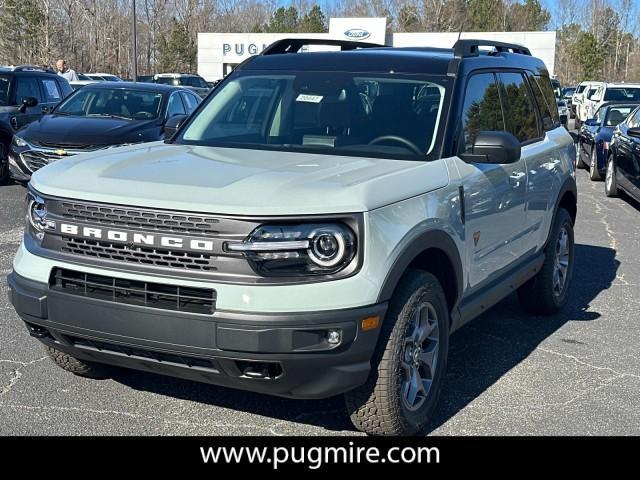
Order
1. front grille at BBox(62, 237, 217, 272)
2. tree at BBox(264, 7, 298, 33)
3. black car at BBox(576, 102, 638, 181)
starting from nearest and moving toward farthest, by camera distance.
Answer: front grille at BBox(62, 237, 217, 272), black car at BBox(576, 102, 638, 181), tree at BBox(264, 7, 298, 33)

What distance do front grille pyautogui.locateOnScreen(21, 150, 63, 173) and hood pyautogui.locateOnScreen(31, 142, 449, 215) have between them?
6607mm

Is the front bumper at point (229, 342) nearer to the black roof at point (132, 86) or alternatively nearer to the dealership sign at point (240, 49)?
the black roof at point (132, 86)

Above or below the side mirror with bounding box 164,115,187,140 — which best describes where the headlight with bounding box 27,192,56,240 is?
below

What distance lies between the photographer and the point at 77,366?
4.46 m

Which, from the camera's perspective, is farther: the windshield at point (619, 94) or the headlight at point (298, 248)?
the windshield at point (619, 94)

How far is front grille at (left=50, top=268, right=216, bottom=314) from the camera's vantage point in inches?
133

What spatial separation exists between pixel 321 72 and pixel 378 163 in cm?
106

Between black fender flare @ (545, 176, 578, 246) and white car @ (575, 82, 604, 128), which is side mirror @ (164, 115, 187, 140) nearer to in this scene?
black fender flare @ (545, 176, 578, 246)

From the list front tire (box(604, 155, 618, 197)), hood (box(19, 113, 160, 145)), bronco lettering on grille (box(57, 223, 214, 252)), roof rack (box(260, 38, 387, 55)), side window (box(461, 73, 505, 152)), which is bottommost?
front tire (box(604, 155, 618, 197))

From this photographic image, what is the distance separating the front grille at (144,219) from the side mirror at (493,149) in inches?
65.5

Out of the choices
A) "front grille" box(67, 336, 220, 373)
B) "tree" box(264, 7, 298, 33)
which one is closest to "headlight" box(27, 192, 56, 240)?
"front grille" box(67, 336, 220, 373)

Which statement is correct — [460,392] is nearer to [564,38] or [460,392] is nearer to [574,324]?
[574,324]

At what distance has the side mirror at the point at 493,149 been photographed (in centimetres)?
430

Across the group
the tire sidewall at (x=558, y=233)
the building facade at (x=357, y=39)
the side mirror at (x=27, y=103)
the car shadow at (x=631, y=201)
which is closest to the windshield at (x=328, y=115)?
the tire sidewall at (x=558, y=233)
